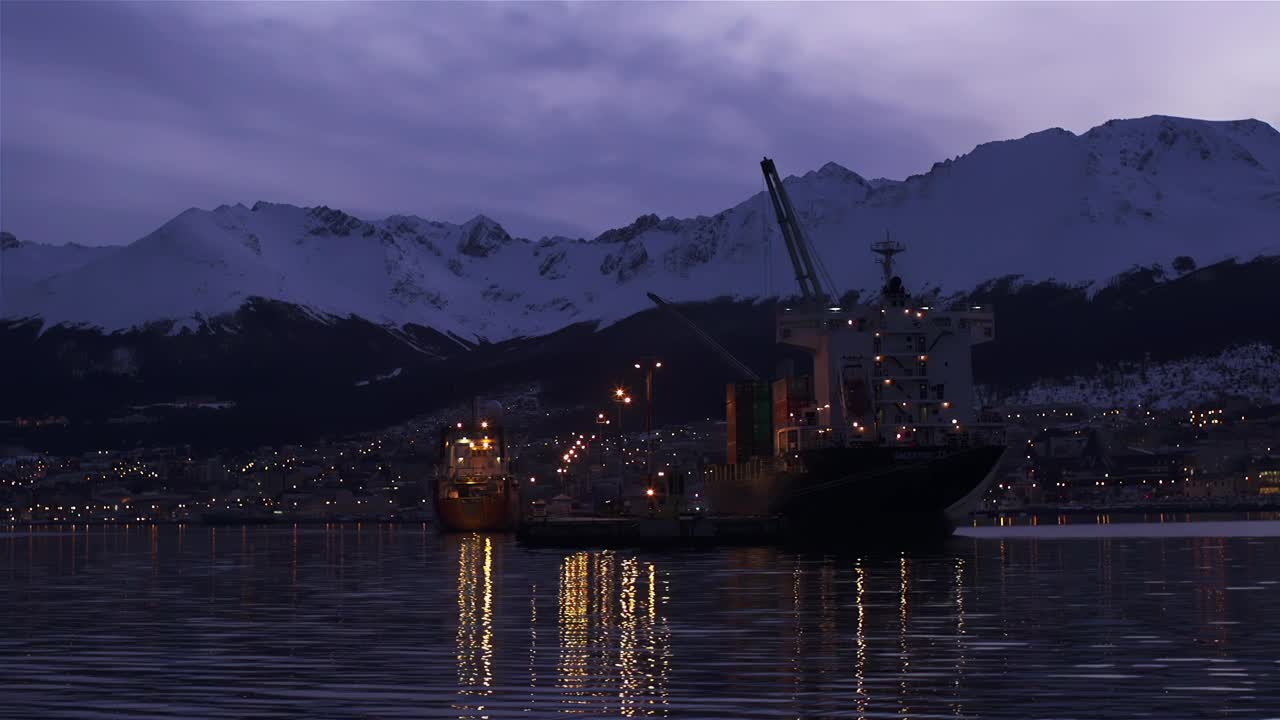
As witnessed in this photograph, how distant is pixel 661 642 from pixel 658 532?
79.3 m

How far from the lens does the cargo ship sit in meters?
121

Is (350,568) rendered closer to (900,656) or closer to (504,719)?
(900,656)

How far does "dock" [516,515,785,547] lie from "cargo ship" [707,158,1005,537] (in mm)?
2665

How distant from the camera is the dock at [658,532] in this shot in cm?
12306

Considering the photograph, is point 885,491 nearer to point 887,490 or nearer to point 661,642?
point 887,490

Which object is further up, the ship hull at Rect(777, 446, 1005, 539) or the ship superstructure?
the ship superstructure

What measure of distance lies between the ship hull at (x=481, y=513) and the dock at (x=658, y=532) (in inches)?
1910

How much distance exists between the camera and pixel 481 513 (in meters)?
182

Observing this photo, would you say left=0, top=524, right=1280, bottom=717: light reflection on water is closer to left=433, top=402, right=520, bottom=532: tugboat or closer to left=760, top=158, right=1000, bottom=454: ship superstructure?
left=760, top=158, right=1000, bottom=454: ship superstructure

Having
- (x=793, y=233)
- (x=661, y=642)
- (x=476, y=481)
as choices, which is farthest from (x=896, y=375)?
(x=661, y=642)

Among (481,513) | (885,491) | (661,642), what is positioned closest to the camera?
(661,642)

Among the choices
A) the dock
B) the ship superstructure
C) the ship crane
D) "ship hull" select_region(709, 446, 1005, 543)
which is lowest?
the dock

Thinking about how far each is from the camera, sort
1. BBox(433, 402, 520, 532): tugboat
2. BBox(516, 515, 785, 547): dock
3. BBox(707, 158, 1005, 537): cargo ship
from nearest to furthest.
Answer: BBox(707, 158, 1005, 537): cargo ship
BBox(516, 515, 785, 547): dock
BBox(433, 402, 520, 532): tugboat

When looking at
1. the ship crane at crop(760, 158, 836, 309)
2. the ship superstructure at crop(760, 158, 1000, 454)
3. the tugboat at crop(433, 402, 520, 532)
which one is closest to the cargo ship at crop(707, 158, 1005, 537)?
the ship superstructure at crop(760, 158, 1000, 454)
